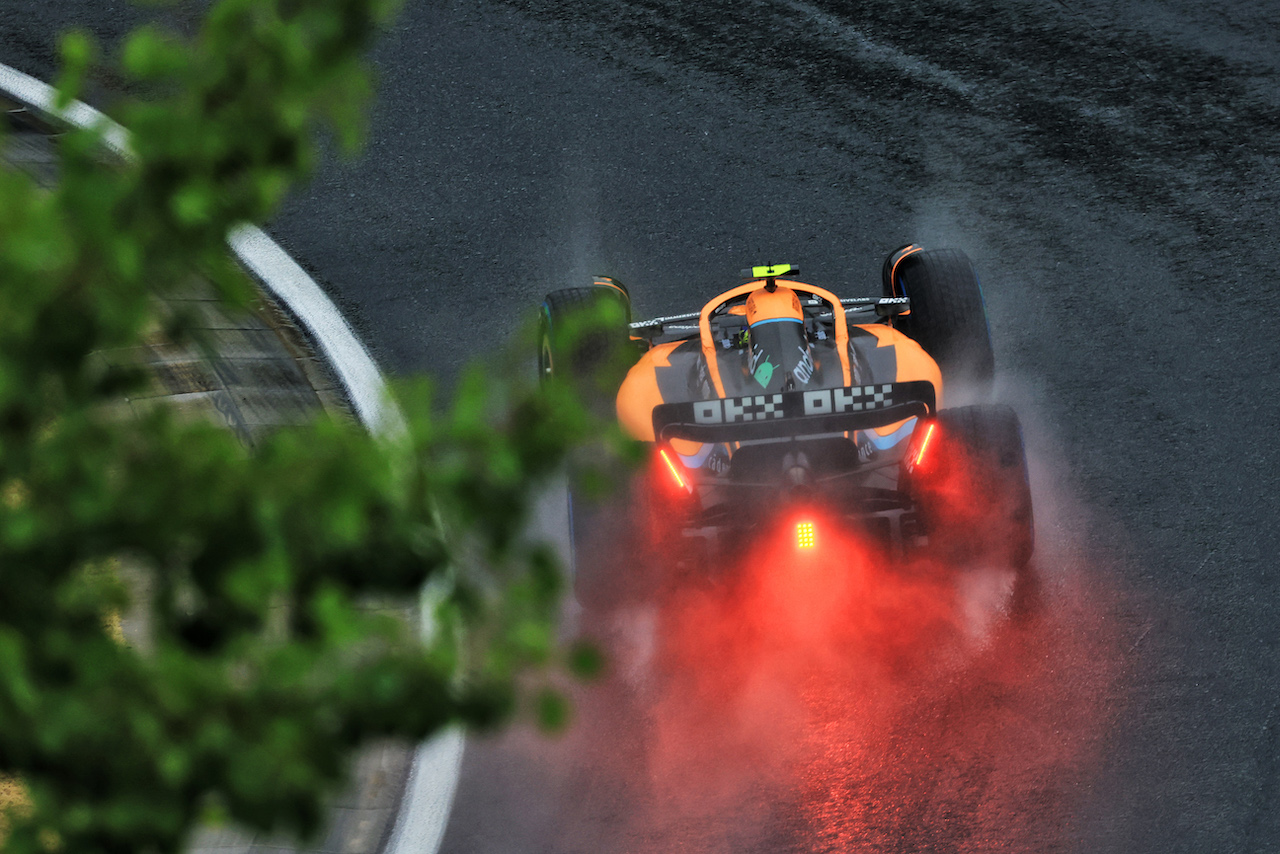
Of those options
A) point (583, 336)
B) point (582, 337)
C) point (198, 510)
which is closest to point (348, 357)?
point (582, 337)

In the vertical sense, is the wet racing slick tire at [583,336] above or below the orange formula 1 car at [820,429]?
above

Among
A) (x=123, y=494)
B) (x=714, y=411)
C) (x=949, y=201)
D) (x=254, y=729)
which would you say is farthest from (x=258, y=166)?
(x=949, y=201)

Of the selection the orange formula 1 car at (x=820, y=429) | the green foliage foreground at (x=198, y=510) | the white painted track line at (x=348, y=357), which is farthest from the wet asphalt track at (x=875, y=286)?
the green foliage foreground at (x=198, y=510)

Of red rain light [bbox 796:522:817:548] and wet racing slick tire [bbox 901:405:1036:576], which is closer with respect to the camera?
red rain light [bbox 796:522:817:548]

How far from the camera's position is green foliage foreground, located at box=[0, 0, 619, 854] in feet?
5.08

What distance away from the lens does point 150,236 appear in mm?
1599

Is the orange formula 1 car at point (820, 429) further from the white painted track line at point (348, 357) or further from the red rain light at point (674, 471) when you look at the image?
the white painted track line at point (348, 357)

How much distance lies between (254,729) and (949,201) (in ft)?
22.3

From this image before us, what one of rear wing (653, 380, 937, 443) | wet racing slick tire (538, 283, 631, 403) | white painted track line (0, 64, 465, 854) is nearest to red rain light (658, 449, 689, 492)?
rear wing (653, 380, 937, 443)

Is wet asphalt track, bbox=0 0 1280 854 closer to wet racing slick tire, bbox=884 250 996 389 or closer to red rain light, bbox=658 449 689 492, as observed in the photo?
wet racing slick tire, bbox=884 250 996 389

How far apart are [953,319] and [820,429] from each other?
1608 mm

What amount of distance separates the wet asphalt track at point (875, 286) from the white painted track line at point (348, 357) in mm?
121

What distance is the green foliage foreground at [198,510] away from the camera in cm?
155

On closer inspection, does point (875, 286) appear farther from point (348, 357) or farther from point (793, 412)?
point (348, 357)
